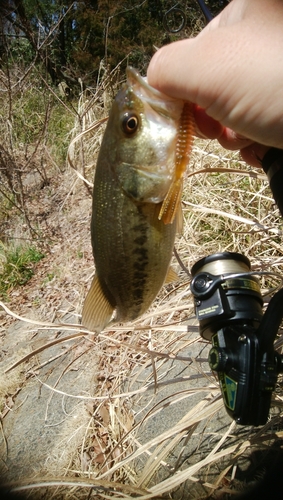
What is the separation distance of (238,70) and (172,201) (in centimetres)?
44

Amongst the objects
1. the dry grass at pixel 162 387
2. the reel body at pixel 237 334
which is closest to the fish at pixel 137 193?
the reel body at pixel 237 334

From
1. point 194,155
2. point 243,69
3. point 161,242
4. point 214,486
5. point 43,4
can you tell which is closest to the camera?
point 243,69

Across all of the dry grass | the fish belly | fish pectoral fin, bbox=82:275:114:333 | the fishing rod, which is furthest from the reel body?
the dry grass

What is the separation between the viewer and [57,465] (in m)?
2.85

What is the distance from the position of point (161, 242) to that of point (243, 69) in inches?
24.2

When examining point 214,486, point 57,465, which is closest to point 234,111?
point 214,486

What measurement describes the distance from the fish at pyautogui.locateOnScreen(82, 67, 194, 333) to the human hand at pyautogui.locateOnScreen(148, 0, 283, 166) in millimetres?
89

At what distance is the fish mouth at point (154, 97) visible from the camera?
126cm

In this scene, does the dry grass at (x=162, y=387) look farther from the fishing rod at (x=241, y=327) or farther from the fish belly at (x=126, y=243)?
the fish belly at (x=126, y=243)

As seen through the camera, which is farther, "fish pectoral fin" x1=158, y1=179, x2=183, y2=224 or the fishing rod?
the fishing rod

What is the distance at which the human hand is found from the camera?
108cm

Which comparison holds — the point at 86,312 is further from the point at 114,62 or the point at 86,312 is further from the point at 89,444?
the point at 114,62

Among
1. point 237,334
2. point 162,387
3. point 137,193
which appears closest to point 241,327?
point 237,334

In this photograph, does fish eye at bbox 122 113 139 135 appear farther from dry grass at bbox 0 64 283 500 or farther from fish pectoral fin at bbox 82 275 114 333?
dry grass at bbox 0 64 283 500
